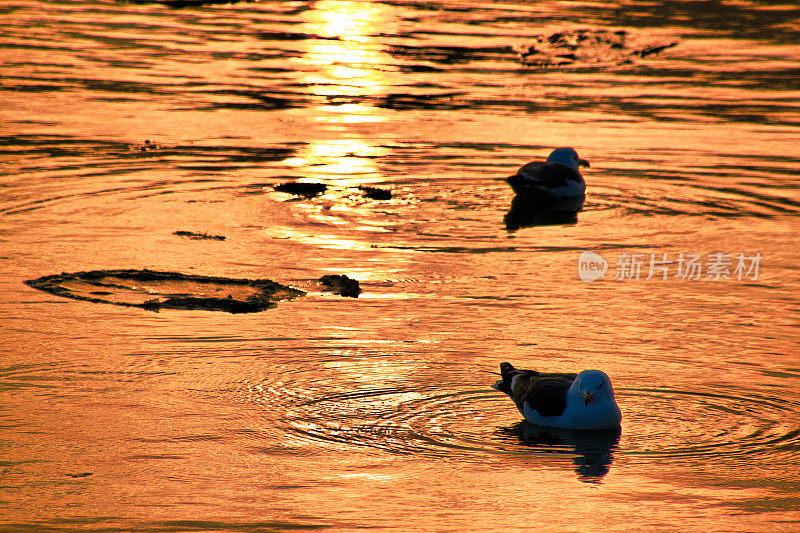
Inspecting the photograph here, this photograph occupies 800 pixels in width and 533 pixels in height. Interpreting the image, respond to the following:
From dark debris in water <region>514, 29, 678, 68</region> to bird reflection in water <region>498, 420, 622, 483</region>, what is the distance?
1850 centimetres

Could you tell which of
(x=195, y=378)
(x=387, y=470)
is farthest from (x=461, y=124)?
(x=387, y=470)

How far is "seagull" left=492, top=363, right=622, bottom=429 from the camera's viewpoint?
323 inches

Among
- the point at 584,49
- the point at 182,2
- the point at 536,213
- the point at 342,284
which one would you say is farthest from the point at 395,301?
the point at 182,2

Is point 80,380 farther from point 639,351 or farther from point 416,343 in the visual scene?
point 639,351

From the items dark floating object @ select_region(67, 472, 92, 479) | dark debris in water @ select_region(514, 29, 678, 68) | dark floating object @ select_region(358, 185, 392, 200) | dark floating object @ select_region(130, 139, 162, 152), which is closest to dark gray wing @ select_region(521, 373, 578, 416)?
dark floating object @ select_region(67, 472, 92, 479)

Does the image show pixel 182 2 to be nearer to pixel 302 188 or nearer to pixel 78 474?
pixel 302 188

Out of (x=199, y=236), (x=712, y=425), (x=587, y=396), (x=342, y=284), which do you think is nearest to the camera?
(x=587, y=396)

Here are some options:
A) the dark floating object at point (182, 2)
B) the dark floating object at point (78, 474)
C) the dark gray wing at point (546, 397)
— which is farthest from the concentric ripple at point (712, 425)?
the dark floating object at point (182, 2)

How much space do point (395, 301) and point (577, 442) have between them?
3256 millimetres

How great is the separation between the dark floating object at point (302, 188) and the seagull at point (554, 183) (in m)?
2.54

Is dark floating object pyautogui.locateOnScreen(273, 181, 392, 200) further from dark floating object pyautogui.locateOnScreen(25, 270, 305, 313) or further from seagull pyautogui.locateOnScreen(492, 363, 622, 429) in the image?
seagull pyautogui.locateOnScreen(492, 363, 622, 429)

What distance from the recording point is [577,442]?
326 inches

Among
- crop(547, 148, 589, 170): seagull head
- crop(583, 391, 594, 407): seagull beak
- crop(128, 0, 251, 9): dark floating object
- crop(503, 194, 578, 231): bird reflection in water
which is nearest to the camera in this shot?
crop(583, 391, 594, 407): seagull beak

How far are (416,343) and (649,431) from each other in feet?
7.68
